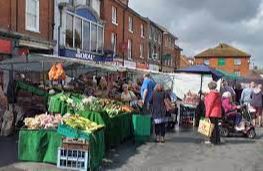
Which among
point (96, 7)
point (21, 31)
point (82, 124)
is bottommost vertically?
point (82, 124)

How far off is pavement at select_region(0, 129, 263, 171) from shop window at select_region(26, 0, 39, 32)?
34.9 ft

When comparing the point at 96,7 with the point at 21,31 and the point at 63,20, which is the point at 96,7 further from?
the point at 21,31

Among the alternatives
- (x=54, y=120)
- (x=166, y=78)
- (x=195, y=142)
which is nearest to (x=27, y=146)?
(x=54, y=120)

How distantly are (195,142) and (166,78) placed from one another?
926 centimetres

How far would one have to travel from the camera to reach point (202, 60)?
111438mm

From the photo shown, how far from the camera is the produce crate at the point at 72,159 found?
9872 millimetres

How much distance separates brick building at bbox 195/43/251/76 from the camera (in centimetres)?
10659

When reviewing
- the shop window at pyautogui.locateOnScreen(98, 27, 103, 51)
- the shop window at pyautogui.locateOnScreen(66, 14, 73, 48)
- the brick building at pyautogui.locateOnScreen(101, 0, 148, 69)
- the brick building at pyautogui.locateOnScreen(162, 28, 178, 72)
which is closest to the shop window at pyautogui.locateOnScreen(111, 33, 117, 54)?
the brick building at pyautogui.locateOnScreen(101, 0, 148, 69)

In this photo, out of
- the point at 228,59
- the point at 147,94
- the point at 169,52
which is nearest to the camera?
the point at 147,94

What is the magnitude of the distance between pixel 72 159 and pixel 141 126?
5.06 m

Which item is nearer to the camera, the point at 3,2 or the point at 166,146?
the point at 166,146

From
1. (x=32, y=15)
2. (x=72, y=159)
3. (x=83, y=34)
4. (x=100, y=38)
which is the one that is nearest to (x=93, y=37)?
(x=100, y=38)

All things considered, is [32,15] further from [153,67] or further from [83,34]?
[153,67]

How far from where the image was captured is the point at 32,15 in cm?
2402
